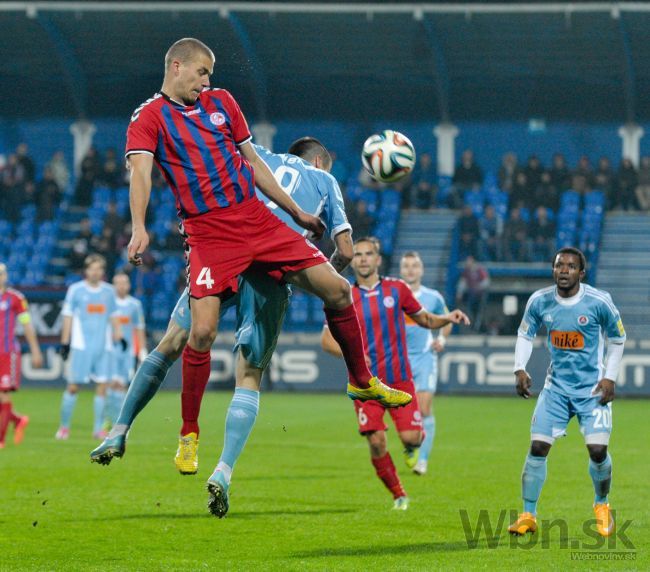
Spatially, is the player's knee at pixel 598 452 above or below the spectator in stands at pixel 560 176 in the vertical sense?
below

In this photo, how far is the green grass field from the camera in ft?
25.9

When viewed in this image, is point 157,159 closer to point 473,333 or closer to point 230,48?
point 473,333

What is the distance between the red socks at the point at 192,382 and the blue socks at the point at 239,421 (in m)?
0.33

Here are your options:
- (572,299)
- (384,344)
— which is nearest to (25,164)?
(384,344)

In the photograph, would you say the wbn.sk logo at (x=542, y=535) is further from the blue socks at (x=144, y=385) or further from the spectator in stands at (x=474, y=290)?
the spectator in stands at (x=474, y=290)

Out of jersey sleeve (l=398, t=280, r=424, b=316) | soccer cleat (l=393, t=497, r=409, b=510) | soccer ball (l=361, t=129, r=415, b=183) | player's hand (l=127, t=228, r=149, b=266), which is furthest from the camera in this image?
jersey sleeve (l=398, t=280, r=424, b=316)

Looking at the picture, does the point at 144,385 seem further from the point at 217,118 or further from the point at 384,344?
the point at 384,344

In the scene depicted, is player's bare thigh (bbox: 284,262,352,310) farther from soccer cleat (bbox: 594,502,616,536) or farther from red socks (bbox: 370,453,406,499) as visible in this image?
red socks (bbox: 370,453,406,499)

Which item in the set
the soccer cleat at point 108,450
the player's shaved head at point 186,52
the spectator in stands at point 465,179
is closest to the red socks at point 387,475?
the soccer cleat at point 108,450

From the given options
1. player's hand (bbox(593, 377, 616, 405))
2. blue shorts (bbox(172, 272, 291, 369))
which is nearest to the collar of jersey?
player's hand (bbox(593, 377, 616, 405))

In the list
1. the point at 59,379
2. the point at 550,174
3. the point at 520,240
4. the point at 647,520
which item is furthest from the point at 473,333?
the point at 647,520

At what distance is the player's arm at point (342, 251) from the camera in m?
7.22

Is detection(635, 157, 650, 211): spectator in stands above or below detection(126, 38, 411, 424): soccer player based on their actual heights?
above

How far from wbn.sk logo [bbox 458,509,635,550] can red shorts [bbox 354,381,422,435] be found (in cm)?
102
